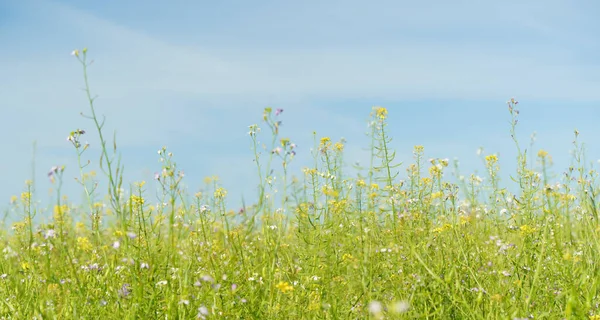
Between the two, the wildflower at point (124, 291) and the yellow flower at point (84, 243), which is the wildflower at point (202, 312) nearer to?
the wildflower at point (124, 291)

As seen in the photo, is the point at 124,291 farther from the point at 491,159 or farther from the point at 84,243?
the point at 491,159

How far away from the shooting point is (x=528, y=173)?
4.12 metres

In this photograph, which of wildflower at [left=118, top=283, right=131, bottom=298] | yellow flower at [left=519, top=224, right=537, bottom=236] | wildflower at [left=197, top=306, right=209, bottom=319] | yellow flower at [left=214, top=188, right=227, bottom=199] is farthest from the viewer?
yellow flower at [left=214, top=188, right=227, bottom=199]

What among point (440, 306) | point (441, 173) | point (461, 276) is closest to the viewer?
point (440, 306)

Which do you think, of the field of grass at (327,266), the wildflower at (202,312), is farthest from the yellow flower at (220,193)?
the wildflower at (202,312)

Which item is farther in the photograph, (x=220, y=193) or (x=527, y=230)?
(x=220, y=193)

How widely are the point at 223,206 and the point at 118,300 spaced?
2.10m

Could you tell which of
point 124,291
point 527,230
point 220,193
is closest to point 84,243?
point 124,291

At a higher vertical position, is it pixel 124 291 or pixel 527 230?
pixel 527 230

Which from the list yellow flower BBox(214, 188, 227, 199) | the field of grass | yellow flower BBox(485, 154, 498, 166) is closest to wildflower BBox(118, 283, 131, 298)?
the field of grass

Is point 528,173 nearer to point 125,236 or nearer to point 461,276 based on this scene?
point 461,276

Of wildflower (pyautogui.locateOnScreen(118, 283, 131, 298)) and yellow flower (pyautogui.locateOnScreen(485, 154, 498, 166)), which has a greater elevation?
yellow flower (pyautogui.locateOnScreen(485, 154, 498, 166))

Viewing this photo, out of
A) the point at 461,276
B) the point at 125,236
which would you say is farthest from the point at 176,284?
the point at 461,276

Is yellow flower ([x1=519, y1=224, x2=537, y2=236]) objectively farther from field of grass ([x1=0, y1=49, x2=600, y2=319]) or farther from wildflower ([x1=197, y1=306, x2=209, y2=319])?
wildflower ([x1=197, y1=306, x2=209, y2=319])
